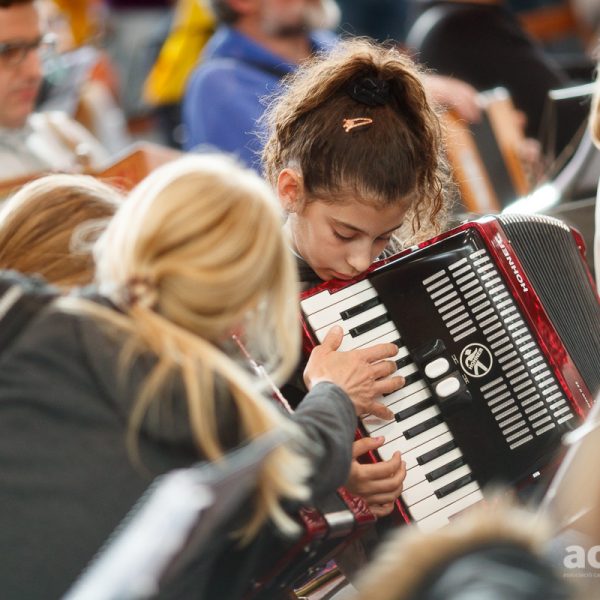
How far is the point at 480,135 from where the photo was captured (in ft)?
11.5

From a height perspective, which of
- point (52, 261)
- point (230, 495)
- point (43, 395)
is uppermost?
point (52, 261)

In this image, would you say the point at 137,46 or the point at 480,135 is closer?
the point at 480,135

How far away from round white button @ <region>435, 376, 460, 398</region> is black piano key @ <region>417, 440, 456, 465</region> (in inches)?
3.4

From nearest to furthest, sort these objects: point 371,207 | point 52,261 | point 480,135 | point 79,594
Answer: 1. point 79,594
2. point 52,261
3. point 371,207
4. point 480,135

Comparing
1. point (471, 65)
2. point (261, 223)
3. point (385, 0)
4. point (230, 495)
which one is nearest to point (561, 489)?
point (230, 495)

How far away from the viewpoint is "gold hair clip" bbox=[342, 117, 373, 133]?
2119 millimetres

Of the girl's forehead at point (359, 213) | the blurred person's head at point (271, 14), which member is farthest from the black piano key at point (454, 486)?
the blurred person's head at point (271, 14)

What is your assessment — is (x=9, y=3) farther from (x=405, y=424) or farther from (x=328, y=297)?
(x=405, y=424)

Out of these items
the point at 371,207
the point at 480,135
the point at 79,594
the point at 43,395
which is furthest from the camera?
the point at 480,135

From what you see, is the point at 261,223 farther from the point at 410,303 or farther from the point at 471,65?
the point at 471,65

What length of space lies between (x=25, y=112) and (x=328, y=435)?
5.79 ft

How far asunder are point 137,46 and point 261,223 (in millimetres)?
4297

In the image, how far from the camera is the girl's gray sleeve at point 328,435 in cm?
166

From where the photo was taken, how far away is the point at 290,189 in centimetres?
215
